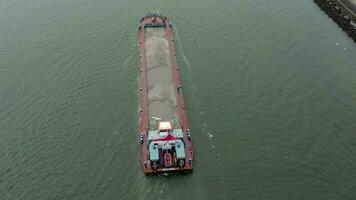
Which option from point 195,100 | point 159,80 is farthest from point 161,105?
point 159,80

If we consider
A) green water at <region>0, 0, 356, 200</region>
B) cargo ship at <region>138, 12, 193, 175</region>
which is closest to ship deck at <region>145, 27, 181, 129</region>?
cargo ship at <region>138, 12, 193, 175</region>

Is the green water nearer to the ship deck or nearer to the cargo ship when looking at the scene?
the cargo ship

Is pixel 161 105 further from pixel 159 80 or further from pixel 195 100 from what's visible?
pixel 159 80

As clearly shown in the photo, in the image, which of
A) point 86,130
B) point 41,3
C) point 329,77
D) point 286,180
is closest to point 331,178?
point 286,180

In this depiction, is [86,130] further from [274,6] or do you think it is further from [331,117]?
[274,6]

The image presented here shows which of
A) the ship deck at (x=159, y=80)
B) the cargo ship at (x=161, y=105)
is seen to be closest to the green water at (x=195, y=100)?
the cargo ship at (x=161, y=105)

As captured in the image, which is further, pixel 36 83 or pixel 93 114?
pixel 36 83
